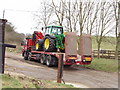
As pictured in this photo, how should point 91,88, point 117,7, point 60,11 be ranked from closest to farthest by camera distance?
1. point 91,88
2. point 117,7
3. point 60,11

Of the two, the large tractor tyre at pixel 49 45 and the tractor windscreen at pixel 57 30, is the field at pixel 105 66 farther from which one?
the tractor windscreen at pixel 57 30

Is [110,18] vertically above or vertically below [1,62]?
above

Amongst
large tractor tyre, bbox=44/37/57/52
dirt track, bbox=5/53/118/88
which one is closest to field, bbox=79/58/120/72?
dirt track, bbox=5/53/118/88

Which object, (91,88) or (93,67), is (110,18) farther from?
(91,88)

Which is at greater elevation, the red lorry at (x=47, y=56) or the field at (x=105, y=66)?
the red lorry at (x=47, y=56)

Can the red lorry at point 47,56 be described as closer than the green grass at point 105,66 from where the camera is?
Yes

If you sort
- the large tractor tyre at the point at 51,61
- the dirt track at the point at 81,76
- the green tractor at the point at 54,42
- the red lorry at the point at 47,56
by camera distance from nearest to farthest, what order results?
1. the dirt track at the point at 81,76
2. the red lorry at the point at 47,56
3. the large tractor tyre at the point at 51,61
4. the green tractor at the point at 54,42

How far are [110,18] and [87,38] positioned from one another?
504 cm

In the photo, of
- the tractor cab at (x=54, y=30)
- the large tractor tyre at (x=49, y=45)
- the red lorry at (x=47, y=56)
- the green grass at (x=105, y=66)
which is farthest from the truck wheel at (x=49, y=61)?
the green grass at (x=105, y=66)

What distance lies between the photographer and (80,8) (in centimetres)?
1875

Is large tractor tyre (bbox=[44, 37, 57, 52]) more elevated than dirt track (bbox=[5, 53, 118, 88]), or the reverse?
large tractor tyre (bbox=[44, 37, 57, 52])

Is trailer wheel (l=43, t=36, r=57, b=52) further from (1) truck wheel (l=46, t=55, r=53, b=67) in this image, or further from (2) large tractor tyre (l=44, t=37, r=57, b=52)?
A: (1) truck wheel (l=46, t=55, r=53, b=67)

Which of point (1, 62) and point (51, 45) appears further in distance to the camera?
point (51, 45)

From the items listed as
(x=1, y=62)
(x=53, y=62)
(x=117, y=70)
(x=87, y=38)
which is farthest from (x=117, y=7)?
(x=1, y=62)
